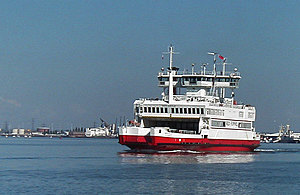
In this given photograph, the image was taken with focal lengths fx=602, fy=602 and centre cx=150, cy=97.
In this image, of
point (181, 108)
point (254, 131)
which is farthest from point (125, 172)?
point (254, 131)

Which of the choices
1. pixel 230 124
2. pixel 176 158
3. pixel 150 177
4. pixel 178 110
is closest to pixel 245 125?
pixel 230 124

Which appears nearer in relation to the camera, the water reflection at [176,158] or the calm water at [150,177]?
the calm water at [150,177]

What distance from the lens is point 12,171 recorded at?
56.4 metres

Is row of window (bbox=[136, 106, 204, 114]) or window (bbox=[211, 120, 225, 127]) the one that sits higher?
row of window (bbox=[136, 106, 204, 114])

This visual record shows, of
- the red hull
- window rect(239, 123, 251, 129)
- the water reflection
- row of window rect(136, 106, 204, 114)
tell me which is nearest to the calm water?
the water reflection

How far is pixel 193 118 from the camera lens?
263ft

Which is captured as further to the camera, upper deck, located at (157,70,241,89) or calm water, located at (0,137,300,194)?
upper deck, located at (157,70,241,89)

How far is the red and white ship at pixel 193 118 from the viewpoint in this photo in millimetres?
77500

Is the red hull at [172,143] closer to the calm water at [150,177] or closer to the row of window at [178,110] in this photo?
the row of window at [178,110]

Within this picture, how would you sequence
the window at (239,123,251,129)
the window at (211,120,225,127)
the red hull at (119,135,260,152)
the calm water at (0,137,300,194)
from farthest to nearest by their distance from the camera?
the window at (239,123,251,129) < the window at (211,120,225,127) < the red hull at (119,135,260,152) < the calm water at (0,137,300,194)

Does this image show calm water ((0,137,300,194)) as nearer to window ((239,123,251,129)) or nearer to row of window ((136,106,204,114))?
row of window ((136,106,204,114))

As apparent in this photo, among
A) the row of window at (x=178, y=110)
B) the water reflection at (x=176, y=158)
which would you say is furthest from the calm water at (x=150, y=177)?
the row of window at (x=178, y=110)

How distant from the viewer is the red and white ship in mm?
77500

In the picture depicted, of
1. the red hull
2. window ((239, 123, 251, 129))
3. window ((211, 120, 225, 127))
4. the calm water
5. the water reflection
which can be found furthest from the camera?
window ((239, 123, 251, 129))
